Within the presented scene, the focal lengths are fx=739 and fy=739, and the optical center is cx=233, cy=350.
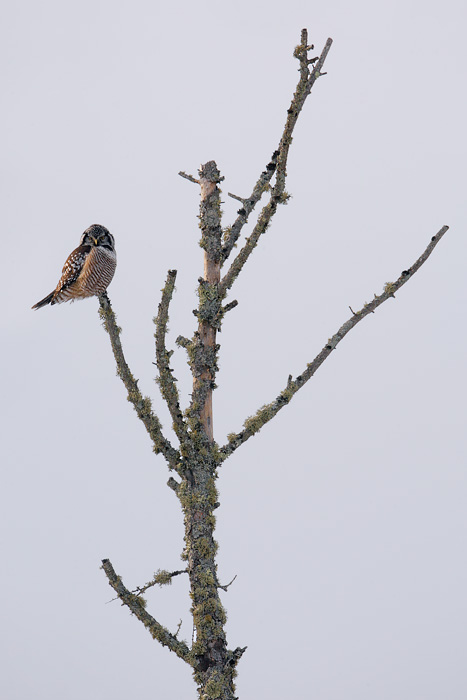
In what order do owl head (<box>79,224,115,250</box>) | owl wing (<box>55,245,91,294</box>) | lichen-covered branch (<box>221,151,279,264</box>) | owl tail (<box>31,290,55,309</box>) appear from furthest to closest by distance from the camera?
owl tail (<box>31,290,55,309</box>) < owl head (<box>79,224,115,250</box>) < owl wing (<box>55,245,91,294</box>) < lichen-covered branch (<box>221,151,279,264</box>)

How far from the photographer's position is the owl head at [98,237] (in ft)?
28.2

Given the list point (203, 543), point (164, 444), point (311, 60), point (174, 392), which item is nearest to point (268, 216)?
point (311, 60)

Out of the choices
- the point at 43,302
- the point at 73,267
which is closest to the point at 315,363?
the point at 73,267

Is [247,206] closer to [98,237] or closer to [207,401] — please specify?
[207,401]

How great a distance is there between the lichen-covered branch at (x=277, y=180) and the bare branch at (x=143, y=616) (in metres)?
2.56

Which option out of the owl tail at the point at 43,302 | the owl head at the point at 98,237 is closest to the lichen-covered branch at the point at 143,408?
the owl head at the point at 98,237

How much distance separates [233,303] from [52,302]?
3.02 metres

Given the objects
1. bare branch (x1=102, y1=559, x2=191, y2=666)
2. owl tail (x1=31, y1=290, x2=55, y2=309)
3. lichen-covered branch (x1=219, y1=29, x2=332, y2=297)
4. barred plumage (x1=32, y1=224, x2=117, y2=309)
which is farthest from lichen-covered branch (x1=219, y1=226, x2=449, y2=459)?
owl tail (x1=31, y1=290, x2=55, y2=309)

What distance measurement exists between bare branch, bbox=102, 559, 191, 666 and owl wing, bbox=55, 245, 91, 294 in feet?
11.4

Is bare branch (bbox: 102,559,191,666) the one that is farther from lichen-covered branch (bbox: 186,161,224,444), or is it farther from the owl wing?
the owl wing

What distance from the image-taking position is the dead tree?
5.92 meters

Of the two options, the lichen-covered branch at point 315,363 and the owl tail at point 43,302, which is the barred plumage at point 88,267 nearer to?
the owl tail at point 43,302

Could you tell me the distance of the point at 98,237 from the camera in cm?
864

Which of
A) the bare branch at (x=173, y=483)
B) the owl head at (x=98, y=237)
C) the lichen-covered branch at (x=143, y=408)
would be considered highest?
the owl head at (x=98, y=237)
